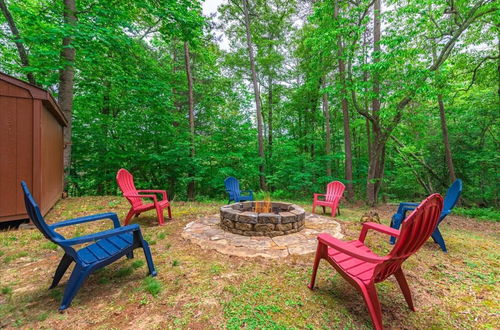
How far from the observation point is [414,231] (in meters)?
1.26

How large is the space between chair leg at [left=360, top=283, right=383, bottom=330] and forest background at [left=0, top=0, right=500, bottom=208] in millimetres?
5043

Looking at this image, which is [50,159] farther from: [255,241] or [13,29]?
[255,241]

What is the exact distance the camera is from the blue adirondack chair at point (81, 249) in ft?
4.75

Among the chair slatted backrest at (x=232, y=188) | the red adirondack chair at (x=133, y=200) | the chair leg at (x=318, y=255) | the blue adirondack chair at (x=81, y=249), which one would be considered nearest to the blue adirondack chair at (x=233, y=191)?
the chair slatted backrest at (x=232, y=188)

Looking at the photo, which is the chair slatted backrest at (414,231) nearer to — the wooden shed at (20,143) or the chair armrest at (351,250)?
the chair armrest at (351,250)

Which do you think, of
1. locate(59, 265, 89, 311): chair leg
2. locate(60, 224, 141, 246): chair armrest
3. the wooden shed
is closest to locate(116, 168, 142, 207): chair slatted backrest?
the wooden shed

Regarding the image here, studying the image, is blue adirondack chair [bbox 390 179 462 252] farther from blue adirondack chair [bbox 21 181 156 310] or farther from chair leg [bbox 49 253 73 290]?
chair leg [bbox 49 253 73 290]

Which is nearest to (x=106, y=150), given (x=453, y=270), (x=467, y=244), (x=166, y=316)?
(x=166, y=316)

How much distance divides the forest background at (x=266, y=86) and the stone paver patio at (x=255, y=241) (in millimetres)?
3580

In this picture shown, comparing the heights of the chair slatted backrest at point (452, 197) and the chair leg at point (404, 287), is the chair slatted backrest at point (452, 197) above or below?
above

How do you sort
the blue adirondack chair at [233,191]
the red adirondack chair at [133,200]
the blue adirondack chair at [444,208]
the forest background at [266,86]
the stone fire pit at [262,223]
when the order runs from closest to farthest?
the blue adirondack chair at [444,208], the stone fire pit at [262,223], the red adirondack chair at [133,200], the blue adirondack chair at [233,191], the forest background at [266,86]

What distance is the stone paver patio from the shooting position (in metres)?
2.46

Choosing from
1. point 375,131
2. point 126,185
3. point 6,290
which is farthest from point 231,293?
point 375,131

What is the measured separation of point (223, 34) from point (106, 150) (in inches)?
253
